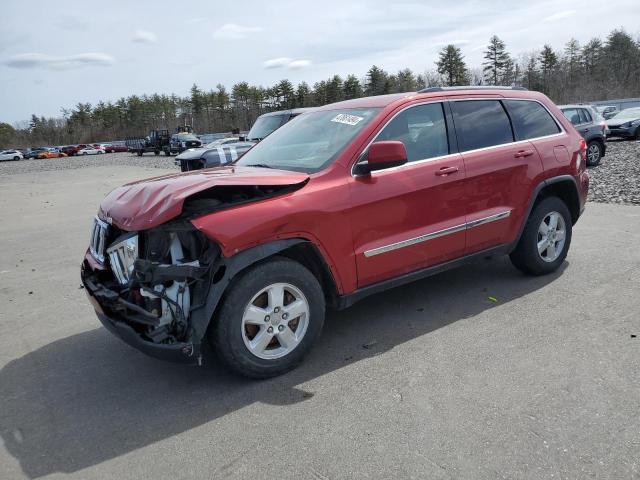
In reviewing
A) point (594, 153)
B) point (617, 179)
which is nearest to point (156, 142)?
point (594, 153)

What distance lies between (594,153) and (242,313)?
14259 millimetres

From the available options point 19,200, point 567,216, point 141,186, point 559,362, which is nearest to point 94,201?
point 19,200

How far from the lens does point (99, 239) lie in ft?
13.1

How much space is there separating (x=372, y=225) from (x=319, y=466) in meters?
1.81

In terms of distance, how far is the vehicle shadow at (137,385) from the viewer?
3.04m

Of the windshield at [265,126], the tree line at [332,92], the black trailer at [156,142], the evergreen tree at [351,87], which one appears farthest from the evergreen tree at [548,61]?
the windshield at [265,126]

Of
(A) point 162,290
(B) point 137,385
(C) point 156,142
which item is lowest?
(B) point 137,385

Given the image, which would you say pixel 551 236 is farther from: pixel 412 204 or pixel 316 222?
pixel 316 222

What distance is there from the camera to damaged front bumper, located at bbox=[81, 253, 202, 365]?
3219mm

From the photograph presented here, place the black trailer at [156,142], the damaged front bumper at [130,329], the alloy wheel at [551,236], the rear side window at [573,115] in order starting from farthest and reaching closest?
the black trailer at [156,142] < the rear side window at [573,115] < the alloy wheel at [551,236] < the damaged front bumper at [130,329]

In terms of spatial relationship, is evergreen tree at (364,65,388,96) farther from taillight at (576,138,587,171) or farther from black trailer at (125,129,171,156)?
taillight at (576,138,587,171)

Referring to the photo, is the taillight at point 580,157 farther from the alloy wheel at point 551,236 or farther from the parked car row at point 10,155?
the parked car row at point 10,155

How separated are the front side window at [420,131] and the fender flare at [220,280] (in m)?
1.42

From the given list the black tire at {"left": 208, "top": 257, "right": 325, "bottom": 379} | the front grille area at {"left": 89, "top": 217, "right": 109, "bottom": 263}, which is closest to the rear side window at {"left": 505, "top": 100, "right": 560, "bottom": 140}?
the black tire at {"left": 208, "top": 257, "right": 325, "bottom": 379}
